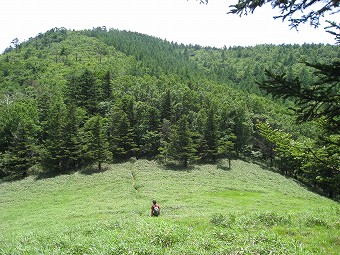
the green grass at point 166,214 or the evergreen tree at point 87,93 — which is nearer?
the green grass at point 166,214

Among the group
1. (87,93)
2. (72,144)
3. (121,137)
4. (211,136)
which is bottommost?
(72,144)

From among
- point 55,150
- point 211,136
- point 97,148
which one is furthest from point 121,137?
point 211,136

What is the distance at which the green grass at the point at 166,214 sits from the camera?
10953 millimetres

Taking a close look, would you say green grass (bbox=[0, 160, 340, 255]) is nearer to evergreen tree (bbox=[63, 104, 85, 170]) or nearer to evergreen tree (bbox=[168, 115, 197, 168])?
evergreen tree (bbox=[168, 115, 197, 168])

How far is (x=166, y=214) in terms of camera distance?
924 inches

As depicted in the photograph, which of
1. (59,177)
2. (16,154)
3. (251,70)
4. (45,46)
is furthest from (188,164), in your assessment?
(45,46)

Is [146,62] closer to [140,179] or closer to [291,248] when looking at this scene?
[140,179]

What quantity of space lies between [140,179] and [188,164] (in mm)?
15659

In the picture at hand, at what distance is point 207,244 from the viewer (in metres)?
10.8

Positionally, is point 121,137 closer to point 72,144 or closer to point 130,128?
point 130,128

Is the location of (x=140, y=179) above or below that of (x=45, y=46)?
below

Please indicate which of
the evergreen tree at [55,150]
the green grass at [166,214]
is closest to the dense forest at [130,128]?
the evergreen tree at [55,150]

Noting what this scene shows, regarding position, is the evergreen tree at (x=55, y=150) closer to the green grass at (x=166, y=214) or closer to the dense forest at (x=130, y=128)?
the dense forest at (x=130, y=128)

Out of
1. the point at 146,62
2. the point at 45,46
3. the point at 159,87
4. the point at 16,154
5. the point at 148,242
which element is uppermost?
the point at 45,46
